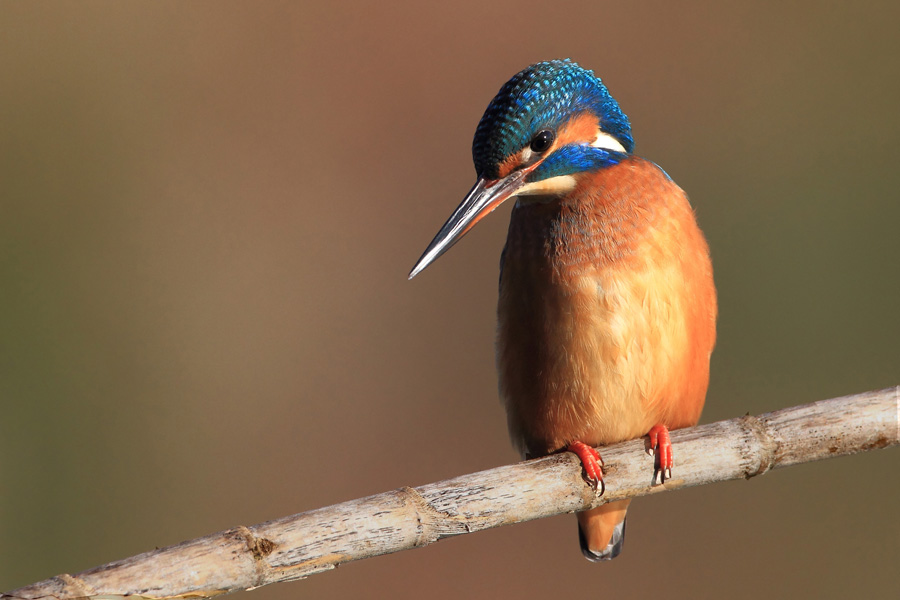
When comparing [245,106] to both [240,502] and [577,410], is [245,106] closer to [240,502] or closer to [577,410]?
[240,502]

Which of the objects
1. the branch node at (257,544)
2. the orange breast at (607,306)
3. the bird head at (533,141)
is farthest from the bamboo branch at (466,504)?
the bird head at (533,141)

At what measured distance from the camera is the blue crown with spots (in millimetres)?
1462

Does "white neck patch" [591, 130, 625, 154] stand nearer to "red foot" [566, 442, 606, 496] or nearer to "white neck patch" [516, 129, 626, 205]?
"white neck patch" [516, 129, 626, 205]

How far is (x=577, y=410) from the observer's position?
166cm

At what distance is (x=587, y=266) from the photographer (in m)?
1.58

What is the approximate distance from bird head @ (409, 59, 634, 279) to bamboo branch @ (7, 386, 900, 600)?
0.37 meters

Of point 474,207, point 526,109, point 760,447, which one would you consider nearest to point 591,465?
point 760,447

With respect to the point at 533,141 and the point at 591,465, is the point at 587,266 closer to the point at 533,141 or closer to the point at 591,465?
the point at 533,141

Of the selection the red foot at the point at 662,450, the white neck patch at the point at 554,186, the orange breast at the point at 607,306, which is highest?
the white neck patch at the point at 554,186

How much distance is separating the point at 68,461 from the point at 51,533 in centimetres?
29

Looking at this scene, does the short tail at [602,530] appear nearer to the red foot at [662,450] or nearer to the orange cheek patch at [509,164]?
the red foot at [662,450]

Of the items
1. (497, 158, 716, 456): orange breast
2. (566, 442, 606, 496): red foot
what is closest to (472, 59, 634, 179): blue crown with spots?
(497, 158, 716, 456): orange breast

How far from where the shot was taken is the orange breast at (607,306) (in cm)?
159

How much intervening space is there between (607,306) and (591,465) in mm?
298
